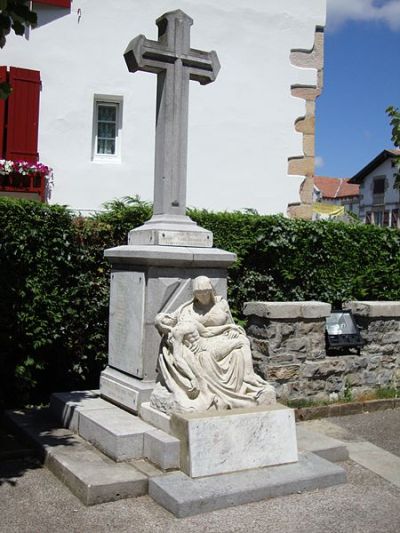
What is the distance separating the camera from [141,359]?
17.2 feet

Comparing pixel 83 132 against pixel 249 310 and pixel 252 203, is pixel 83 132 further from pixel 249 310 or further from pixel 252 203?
pixel 249 310

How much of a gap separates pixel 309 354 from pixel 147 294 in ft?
8.18

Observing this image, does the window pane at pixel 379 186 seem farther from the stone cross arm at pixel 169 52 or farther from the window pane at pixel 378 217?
the stone cross arm at pixel 169 52

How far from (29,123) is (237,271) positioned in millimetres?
4251

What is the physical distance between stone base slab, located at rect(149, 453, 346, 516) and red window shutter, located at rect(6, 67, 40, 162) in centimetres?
656

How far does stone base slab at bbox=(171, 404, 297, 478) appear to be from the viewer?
434cm

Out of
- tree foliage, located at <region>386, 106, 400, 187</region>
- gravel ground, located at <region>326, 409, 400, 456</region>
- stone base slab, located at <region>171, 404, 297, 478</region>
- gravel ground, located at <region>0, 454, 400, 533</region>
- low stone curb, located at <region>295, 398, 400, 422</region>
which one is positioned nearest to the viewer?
gravel ground, located at <region>0, 454, 400, 533</region>

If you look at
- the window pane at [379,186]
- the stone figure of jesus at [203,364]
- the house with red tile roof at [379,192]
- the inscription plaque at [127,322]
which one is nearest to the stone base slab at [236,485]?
the stone figure of jesus at [203,364]

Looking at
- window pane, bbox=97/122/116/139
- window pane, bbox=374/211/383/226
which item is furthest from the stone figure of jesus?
window pane, bbox=374/211/383/226

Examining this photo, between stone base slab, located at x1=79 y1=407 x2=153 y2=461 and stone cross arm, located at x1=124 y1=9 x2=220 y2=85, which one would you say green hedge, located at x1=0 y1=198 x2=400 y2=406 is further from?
stone cross arm, located at x1=124 y1=9 x2=220 y2=85

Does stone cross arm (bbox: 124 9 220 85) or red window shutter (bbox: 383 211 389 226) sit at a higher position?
red window shutter (bbox: 383 211 389 226)

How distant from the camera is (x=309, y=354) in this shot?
6922 mm

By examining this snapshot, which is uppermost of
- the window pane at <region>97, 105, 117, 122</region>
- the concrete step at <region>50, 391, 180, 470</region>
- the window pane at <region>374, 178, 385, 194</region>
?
the window pane at <region>374, 178, 385, 194</region>

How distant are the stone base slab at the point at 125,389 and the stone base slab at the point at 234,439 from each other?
620mm
